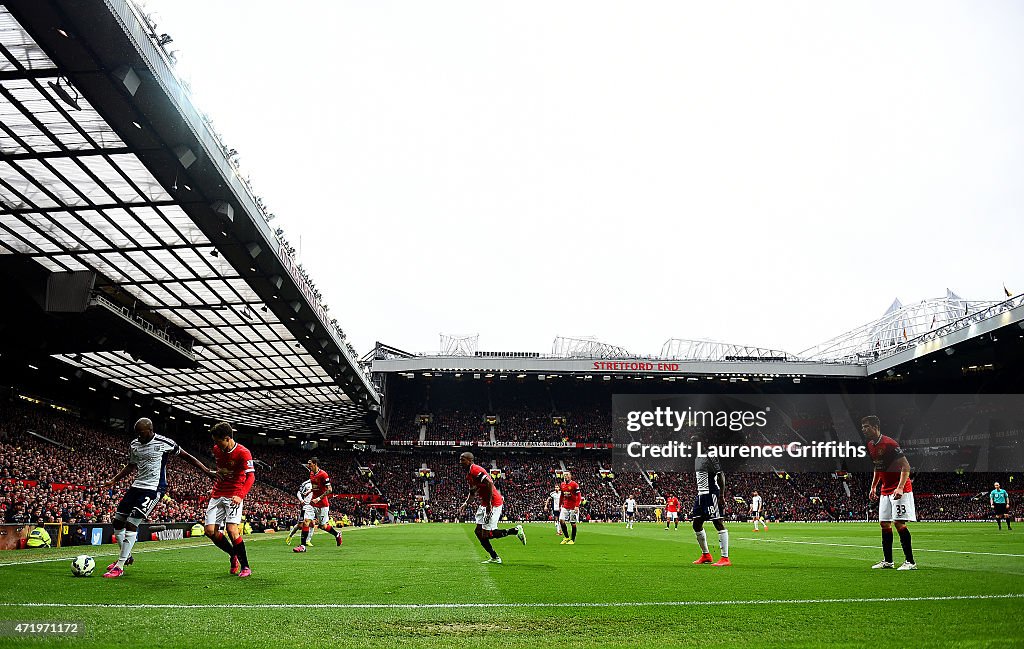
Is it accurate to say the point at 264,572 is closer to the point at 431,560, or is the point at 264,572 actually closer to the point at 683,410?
the point at 431,560

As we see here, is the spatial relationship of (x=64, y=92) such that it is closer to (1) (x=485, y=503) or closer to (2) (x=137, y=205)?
(2) (x=137, y=205)

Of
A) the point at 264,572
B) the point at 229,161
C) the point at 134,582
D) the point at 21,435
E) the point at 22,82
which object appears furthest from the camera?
the point at 21,435

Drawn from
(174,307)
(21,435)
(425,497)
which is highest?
(174,307)

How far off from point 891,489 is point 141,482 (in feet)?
33.0

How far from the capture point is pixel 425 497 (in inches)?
2472

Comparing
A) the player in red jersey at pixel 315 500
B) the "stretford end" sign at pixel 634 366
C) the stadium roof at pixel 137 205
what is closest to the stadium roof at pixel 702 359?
the "stretford end" sign at pixel 634 366

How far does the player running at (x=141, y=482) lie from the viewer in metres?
9.62

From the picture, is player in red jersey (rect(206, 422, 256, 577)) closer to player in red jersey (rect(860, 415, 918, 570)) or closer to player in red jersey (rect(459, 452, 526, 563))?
player in red jersey (rect(459, 452, 526, 563))

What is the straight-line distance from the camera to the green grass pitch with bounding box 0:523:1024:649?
5016mm

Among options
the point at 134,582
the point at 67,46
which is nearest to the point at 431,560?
the point at 134,582

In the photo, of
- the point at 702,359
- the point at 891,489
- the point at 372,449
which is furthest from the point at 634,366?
the point at 891,489

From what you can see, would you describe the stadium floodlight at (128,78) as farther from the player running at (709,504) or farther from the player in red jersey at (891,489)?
the player in red jersey at (891,489)

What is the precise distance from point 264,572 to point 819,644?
317 inches

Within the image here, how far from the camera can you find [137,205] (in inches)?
774
